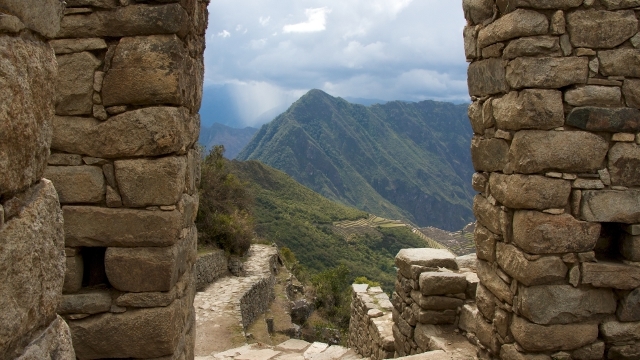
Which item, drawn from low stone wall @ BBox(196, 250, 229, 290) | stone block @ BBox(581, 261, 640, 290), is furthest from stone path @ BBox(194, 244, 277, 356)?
stone block @ BBox(581, 261, 640, 290)

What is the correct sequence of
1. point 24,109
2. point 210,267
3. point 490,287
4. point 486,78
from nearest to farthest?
point 24,109 → point 486,78 → point 490,287 → point 210,267

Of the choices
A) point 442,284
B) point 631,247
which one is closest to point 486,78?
point 631,247

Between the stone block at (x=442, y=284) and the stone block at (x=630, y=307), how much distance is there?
202 centimetres

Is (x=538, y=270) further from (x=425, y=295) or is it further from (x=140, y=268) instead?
(x=140, y=268)

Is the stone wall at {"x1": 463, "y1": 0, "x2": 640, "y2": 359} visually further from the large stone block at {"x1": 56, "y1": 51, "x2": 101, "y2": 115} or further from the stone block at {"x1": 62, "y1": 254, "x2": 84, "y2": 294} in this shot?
the stone block at {"x1": 62, "y1": 254, "x2": 84, "y2": 294}

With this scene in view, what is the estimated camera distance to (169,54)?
129 inches

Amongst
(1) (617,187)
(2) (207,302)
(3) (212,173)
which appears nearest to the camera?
(1) (617,187)

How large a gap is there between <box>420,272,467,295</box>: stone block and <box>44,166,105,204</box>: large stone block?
12.8 ft

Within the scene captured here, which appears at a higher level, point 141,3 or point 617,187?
point 141,3

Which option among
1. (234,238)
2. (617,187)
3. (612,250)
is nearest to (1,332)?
(617,187)

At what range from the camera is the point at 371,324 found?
8062mm

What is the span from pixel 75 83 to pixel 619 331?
4460 millimetres

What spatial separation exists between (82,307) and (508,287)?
330 centimetres

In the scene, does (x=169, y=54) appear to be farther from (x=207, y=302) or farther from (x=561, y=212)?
(x=207, y=302)
